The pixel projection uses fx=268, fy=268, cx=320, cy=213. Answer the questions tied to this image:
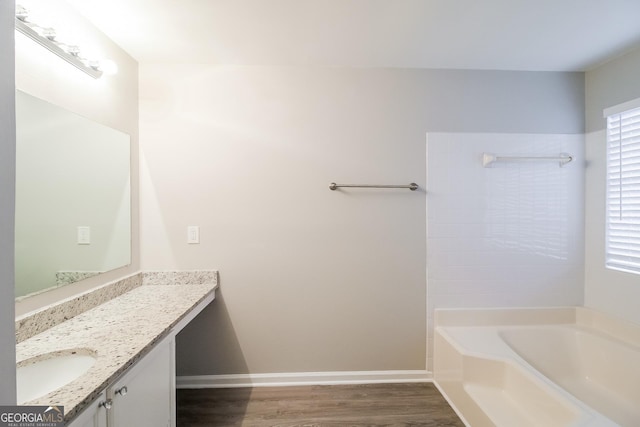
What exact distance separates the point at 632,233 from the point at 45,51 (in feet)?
11.7

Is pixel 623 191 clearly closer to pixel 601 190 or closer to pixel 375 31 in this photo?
pixel 601 190

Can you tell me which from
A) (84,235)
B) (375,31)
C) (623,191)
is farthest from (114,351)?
(623,191)

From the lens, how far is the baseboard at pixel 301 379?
2.01m

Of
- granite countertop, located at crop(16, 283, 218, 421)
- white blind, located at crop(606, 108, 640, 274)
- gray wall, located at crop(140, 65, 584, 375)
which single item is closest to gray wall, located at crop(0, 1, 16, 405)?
granite countertop, located at crop(16, 283, 218, 421)

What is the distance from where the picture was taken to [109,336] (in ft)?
3.89

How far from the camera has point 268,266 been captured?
6.64 ft

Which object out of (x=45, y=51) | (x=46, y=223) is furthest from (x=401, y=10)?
(x=46, y=223)

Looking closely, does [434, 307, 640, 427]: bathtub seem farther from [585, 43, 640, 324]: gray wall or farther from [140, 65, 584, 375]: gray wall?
[140, 65, 584, 375]: gray wall

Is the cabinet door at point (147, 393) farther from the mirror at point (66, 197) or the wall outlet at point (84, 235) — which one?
the wall outlet at point (84, 235)

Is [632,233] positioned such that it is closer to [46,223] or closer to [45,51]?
[46,223]

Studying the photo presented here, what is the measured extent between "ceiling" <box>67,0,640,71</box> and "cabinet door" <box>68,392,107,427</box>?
70.0 inches

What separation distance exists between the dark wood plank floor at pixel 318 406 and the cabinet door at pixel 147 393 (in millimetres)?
515

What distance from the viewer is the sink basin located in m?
0.98

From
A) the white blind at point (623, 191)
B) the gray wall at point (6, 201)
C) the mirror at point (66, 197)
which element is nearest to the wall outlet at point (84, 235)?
the mirror at point (66, 197)
